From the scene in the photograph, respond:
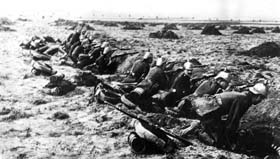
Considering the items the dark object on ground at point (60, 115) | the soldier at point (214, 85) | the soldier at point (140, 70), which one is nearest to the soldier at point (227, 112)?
the soldier at point (214, 85)

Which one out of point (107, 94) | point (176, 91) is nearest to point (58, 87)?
point (107, 94)

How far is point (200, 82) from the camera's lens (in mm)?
9617

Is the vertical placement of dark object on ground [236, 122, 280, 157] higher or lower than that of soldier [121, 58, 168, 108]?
lower

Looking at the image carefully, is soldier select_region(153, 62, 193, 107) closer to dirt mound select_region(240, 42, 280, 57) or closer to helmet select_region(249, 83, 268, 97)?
helmet select_region(249, 83, 268, 97)

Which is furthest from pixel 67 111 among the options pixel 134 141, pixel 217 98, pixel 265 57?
pixel 265 57

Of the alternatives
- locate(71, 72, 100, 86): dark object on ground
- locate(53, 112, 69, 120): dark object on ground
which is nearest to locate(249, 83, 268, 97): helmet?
locate(53, 112, 69, 120): dark object on ground

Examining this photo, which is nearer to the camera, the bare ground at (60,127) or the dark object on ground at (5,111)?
the bare ground at (60,127)

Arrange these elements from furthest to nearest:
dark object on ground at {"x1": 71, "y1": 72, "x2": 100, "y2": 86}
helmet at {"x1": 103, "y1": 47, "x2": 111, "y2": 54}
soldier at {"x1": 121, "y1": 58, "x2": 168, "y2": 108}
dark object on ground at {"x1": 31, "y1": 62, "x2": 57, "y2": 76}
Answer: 1. helmet at {"x1": 103, "y1": 47, "x2": 111, "y2": 54}
2. dark object on ground at {"x1": 31, "y1": 62, "x2": 57, "y2": 76}
3. dark object on ground at {"x1": 71, "y1": 72, "x2": 100, "y2": 86}
4. soldier at {"x1": 121, "y1": 58, "x2": 168, "y2": 108}

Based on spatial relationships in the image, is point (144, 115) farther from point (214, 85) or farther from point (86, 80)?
point (86, 80)

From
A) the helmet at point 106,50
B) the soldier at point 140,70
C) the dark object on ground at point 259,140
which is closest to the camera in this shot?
the dark object on ground at point 259,140

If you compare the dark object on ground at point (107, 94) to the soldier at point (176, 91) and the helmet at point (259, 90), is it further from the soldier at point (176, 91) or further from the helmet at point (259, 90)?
the helmet at point (259, 90)

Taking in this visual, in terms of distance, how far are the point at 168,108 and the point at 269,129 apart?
9.92 feet

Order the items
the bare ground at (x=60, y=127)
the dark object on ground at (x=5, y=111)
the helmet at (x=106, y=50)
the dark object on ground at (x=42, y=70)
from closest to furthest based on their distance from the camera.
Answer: the bare ground at (x=60, y=127), the dark object on ground at (x=5, y=111), the dark object on ground at (x=42, y=70), the helmet at (x=106, y=50)

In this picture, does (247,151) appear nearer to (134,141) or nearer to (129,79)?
(134,141)
